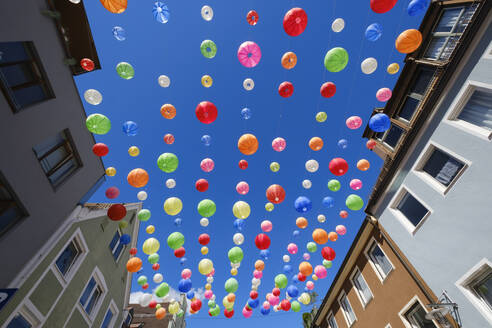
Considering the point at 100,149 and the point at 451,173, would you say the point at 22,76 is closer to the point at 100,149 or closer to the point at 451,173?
the point at 100,149

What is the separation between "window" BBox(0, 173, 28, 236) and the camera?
16.8ft

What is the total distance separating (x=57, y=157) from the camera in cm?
694

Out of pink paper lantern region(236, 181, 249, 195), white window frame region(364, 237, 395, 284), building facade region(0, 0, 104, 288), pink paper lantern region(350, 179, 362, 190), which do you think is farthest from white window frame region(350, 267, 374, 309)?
building facade region(0, 0, 104, 288)

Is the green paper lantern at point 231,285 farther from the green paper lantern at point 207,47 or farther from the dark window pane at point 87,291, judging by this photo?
the green paper lantern at point 207,47

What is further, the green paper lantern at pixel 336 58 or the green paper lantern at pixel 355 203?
the green paper lantern at pixel 355 203

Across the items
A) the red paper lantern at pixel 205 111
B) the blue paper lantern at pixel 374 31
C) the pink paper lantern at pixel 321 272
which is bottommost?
the pink paper lantern at pixel 321 272

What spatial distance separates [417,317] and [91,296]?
43.4 ft

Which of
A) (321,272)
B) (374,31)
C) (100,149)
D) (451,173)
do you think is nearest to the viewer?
(451,173)

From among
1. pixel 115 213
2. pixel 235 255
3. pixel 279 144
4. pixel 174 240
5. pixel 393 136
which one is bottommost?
pixel 235 255

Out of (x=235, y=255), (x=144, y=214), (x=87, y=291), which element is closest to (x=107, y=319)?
(x=87, y=291)

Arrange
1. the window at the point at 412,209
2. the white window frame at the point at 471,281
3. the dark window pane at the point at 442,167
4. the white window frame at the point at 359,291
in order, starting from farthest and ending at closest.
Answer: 1. the white window frame at the point at 359,291
2. the window at the point at 412,209
3. the dark window pane at the point at 442,167
4. the white window frame at the point at 471,281

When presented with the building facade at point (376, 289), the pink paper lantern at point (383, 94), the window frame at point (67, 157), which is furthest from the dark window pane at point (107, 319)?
the pink paper lantern at point (383, 94)

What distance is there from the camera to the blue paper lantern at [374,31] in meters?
6.55

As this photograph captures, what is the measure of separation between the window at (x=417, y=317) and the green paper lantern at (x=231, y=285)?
22.1 feet
